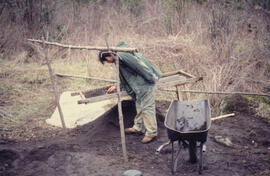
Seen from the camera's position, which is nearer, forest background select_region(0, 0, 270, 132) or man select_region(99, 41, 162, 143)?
man select_region(99, 41, 162, 143)

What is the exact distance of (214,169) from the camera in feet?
14.1

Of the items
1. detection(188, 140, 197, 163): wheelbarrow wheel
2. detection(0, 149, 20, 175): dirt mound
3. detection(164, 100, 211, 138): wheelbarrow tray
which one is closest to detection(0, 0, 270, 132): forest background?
detection(164, 100, 211, 138): wheelbarrow tray

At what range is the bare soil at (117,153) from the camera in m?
4.30

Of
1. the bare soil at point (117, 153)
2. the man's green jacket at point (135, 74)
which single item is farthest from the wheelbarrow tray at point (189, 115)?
the man's green jacket at point (135, 74)

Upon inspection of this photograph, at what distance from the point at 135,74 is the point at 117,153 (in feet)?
4.48

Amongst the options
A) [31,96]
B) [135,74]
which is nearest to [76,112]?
[31,96]

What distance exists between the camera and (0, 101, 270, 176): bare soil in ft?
14.1

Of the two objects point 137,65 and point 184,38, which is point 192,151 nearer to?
point 137,65

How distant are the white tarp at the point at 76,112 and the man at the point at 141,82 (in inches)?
62.0

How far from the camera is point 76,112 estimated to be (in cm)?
707

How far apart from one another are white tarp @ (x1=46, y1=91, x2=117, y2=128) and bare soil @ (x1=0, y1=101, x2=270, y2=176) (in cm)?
46

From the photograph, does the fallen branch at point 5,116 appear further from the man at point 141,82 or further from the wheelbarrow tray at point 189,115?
the wheelbarrow tray at point 189,115

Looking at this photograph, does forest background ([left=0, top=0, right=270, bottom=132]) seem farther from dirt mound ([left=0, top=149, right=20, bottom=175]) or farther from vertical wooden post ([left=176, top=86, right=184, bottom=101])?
dirt mound ([left=0, top=149, right=20, bottom=175])

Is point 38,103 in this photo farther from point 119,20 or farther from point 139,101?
point 119,20
